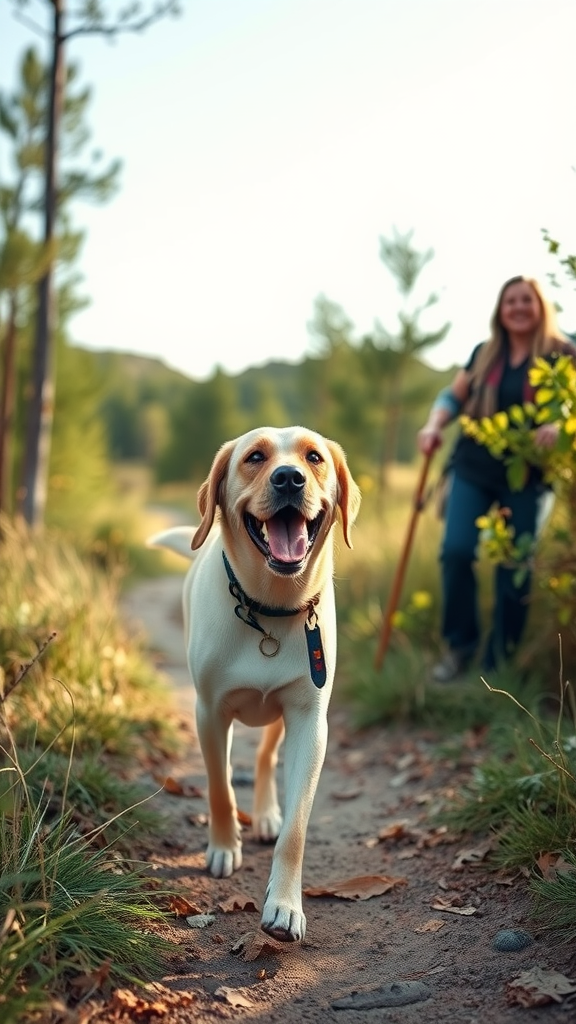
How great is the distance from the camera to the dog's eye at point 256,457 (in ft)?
9.89

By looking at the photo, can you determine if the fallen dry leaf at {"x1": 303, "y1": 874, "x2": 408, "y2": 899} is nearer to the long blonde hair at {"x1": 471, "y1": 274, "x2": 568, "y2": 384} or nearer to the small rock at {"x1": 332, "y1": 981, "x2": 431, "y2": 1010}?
the small rock at {"x1": 332, "y1": 981, "x2": 431, "y2": 1010}

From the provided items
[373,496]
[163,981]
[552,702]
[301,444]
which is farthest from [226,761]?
[373,496]

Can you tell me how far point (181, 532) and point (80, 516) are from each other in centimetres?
1112

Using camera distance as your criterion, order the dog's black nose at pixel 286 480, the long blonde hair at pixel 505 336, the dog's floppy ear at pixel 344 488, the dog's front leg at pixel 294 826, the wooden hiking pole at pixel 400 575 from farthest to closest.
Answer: the wooden hiking pole at pixel 400 575
the long blonde hair at pixel 505 336
the dog's floppy ear at pixel 344 488
the dog's black nose at pixel 286 480
the dog's front leg at pixel 294 826

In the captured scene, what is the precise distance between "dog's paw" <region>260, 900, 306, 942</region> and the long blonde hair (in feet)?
10.6

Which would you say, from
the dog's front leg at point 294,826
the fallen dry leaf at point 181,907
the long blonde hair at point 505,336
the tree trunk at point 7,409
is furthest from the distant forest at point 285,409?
the fallen dry leaf at point 181,907

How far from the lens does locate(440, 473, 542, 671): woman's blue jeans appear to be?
5176mm

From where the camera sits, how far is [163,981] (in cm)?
246

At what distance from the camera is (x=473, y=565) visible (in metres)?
5.52

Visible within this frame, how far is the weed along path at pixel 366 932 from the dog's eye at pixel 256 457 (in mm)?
1381

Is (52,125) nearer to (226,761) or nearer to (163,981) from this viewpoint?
(226,761)

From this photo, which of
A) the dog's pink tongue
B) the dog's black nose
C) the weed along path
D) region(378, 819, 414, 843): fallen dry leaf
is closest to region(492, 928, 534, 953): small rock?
the weed along path

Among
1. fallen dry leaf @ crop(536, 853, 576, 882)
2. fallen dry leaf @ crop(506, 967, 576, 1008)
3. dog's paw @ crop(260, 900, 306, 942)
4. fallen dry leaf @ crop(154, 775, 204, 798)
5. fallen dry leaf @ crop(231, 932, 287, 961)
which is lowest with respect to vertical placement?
fallen dry leaf @ crop(154, 775, 204, 798)

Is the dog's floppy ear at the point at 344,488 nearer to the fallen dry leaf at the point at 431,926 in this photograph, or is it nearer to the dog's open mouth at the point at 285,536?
the dog's open mouth at the point at 285,536
